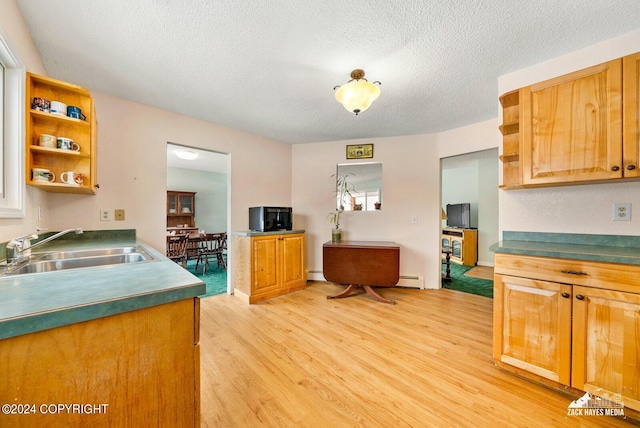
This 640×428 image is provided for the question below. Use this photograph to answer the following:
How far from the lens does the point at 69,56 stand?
5.65ft

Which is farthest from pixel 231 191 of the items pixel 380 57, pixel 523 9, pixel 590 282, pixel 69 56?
pixel 590 282

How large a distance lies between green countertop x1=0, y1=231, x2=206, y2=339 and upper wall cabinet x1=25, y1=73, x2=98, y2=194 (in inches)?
42.4

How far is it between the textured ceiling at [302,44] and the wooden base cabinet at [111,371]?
5.29 ft

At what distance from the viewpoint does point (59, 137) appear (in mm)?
1608

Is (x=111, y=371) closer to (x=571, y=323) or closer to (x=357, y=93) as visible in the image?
(x=357, y=93)

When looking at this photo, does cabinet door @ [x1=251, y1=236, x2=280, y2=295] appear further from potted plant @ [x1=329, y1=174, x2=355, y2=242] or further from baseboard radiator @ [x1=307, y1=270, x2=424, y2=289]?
baseboard radiator @ [x1=307, y1=270, x2=424, y2=289]

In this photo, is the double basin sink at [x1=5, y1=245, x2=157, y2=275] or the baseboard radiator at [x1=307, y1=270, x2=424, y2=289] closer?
the double basin sink at [x1=5, y1=245, x2=157, y2=275]

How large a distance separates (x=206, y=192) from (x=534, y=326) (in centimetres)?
682

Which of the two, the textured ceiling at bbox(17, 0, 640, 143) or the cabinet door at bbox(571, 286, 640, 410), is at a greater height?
the textured ceiling at bbox(17, 0, 640, 143)

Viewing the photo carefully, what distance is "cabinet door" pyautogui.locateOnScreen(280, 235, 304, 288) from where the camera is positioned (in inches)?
122

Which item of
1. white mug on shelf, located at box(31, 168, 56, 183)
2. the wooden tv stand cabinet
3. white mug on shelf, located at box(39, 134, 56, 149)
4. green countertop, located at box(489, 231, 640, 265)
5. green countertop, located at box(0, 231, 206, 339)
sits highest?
white mug on shelf, located at box(39, 134, 56, 149)

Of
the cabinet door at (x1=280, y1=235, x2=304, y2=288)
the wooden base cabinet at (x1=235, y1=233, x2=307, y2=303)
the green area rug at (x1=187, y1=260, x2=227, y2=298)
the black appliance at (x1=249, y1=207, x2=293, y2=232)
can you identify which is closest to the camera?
the wooden base cabinet at (x1=235, y1=233, x2=307, y2=303)

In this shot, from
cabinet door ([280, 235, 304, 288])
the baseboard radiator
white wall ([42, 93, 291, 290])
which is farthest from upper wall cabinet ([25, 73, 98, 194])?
the baseboard radiator

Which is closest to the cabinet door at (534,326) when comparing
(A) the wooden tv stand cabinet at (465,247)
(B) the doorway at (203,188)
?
(A) the wooden tv stand cabinet at (465,247)
